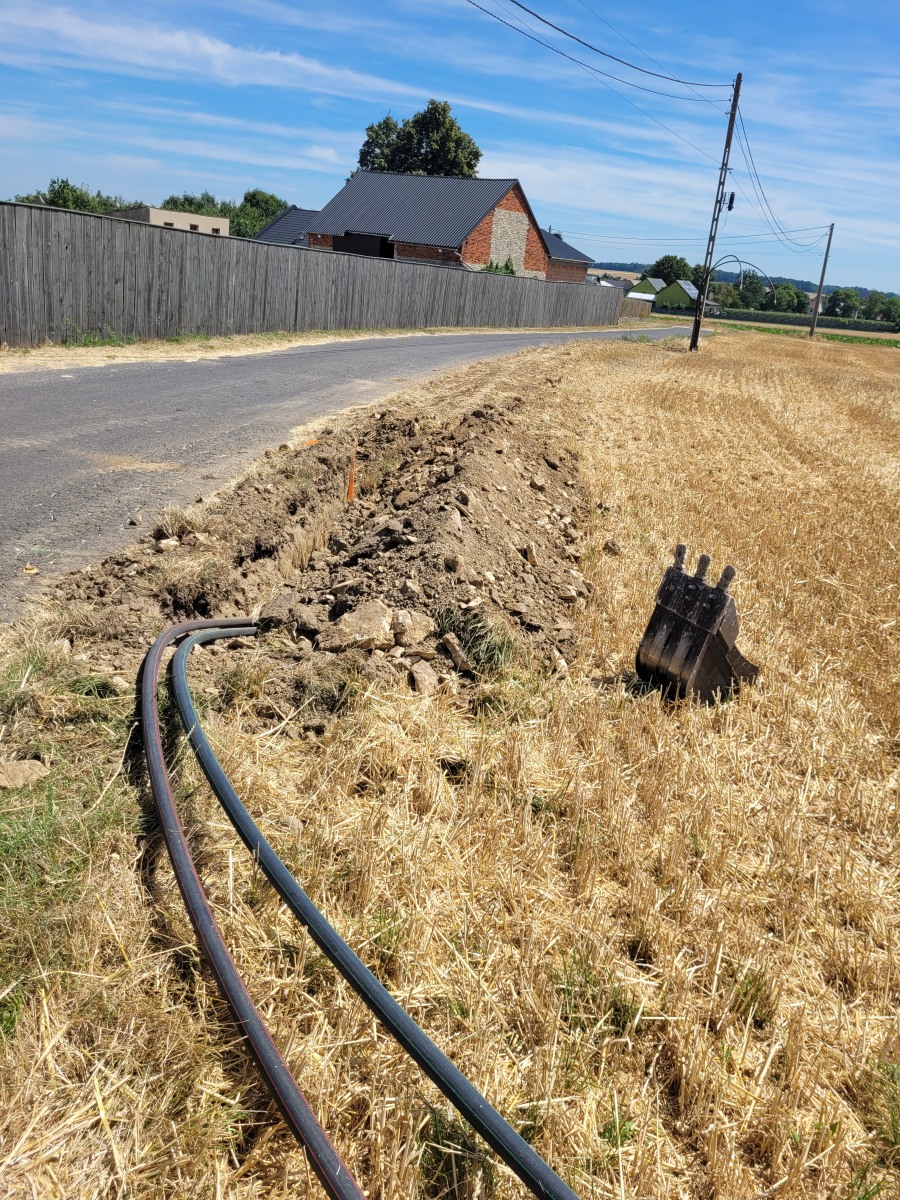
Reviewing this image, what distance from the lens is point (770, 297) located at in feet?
423

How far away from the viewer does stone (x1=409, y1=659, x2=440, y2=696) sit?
4869mm

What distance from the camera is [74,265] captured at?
1781 cm

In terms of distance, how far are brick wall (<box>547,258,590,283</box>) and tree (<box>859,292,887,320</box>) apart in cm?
7960

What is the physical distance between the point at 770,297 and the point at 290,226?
91.9 meters

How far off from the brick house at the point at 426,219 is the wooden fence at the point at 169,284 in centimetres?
1561

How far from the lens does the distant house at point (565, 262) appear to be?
68500 millimetres

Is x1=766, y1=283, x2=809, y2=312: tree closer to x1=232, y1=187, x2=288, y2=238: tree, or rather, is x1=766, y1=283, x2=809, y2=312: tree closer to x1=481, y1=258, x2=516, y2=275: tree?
x1=232, y1=187, x2=288, y2=238: tree

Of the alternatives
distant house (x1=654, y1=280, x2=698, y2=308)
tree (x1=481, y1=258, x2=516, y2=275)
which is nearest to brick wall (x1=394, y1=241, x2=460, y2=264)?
tree (x1=481, y1=258, x2=516, y2=275)

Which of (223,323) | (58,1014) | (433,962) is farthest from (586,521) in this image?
(223,323)

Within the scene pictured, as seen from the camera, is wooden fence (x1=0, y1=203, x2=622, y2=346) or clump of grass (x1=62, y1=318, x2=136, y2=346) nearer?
wooden fence (x1=0, y1=203, x2=622, y2=346)

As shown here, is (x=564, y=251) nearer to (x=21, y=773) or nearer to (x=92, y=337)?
(x=92, y=337)

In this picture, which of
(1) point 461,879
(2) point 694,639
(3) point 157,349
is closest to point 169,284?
(3) point 157,349

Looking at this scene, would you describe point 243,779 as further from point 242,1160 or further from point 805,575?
point 805,575

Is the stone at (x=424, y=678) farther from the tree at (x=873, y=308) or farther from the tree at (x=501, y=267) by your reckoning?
the tree at (x=873, y=308)
